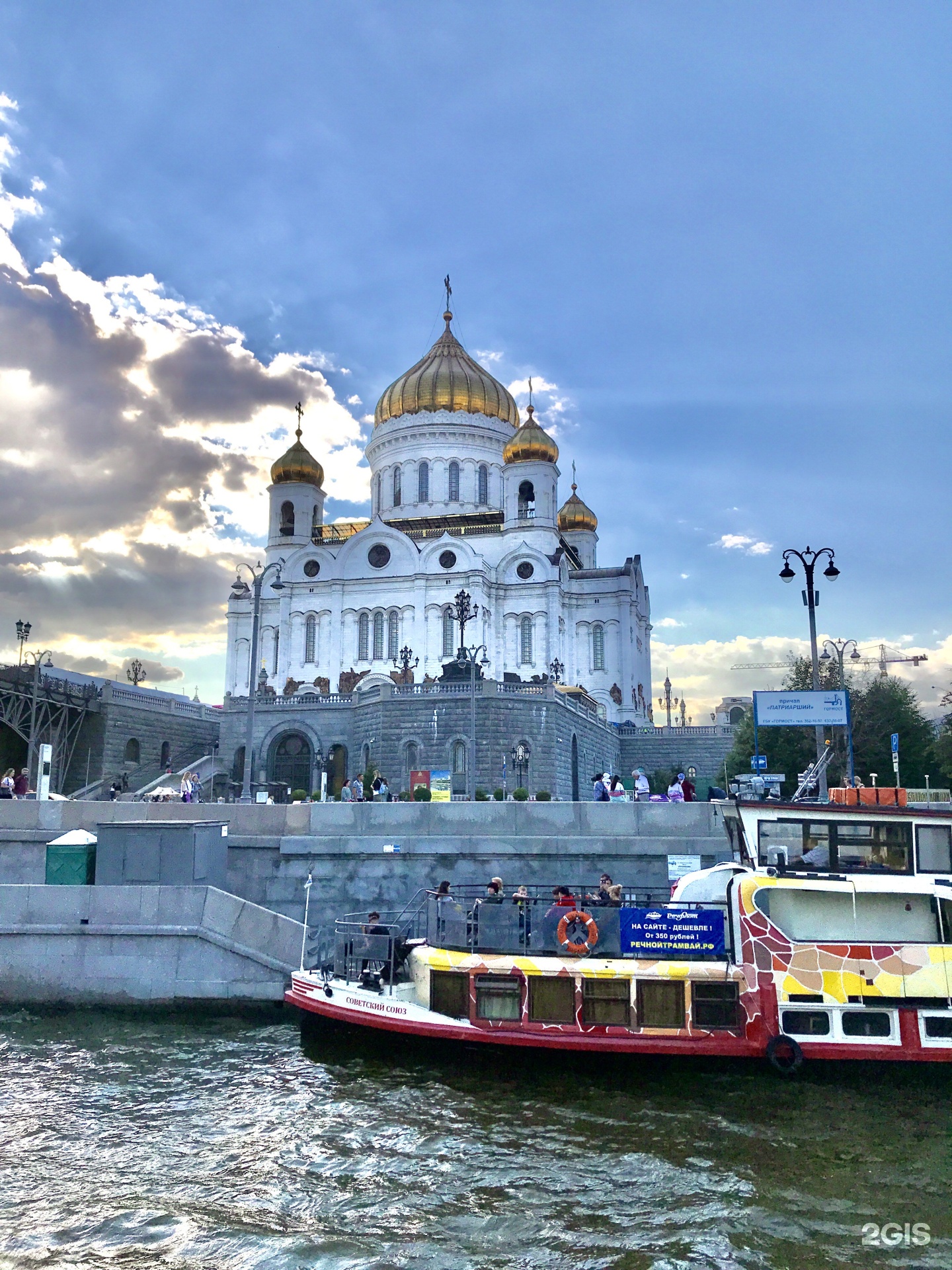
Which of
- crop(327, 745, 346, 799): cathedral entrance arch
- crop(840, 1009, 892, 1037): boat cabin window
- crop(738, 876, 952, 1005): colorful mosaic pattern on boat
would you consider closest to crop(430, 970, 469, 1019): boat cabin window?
crop(738, 876, 952, 1005): colorful mosaic pattern on boat

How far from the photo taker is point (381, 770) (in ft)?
132

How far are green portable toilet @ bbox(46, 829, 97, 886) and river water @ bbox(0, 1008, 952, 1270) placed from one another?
11.8 ft

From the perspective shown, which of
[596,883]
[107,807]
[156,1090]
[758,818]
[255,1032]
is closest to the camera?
[156,1090]

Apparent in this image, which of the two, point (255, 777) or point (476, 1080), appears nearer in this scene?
point (476, 1080)

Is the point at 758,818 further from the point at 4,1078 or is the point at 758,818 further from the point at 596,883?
the point at 4,1078

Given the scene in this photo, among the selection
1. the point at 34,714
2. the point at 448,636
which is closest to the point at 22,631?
the point at 34,714

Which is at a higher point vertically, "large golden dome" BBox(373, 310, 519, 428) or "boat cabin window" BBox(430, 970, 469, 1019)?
"large golden dome" BBox(373, 310, 519, 428)

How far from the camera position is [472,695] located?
109 ft

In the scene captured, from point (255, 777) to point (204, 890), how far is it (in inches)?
1168

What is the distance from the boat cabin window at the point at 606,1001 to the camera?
43.3ft

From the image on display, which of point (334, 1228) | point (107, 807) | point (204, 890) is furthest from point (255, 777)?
point (334, 1228)

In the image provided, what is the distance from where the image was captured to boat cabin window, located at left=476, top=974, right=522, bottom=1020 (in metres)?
13.5
